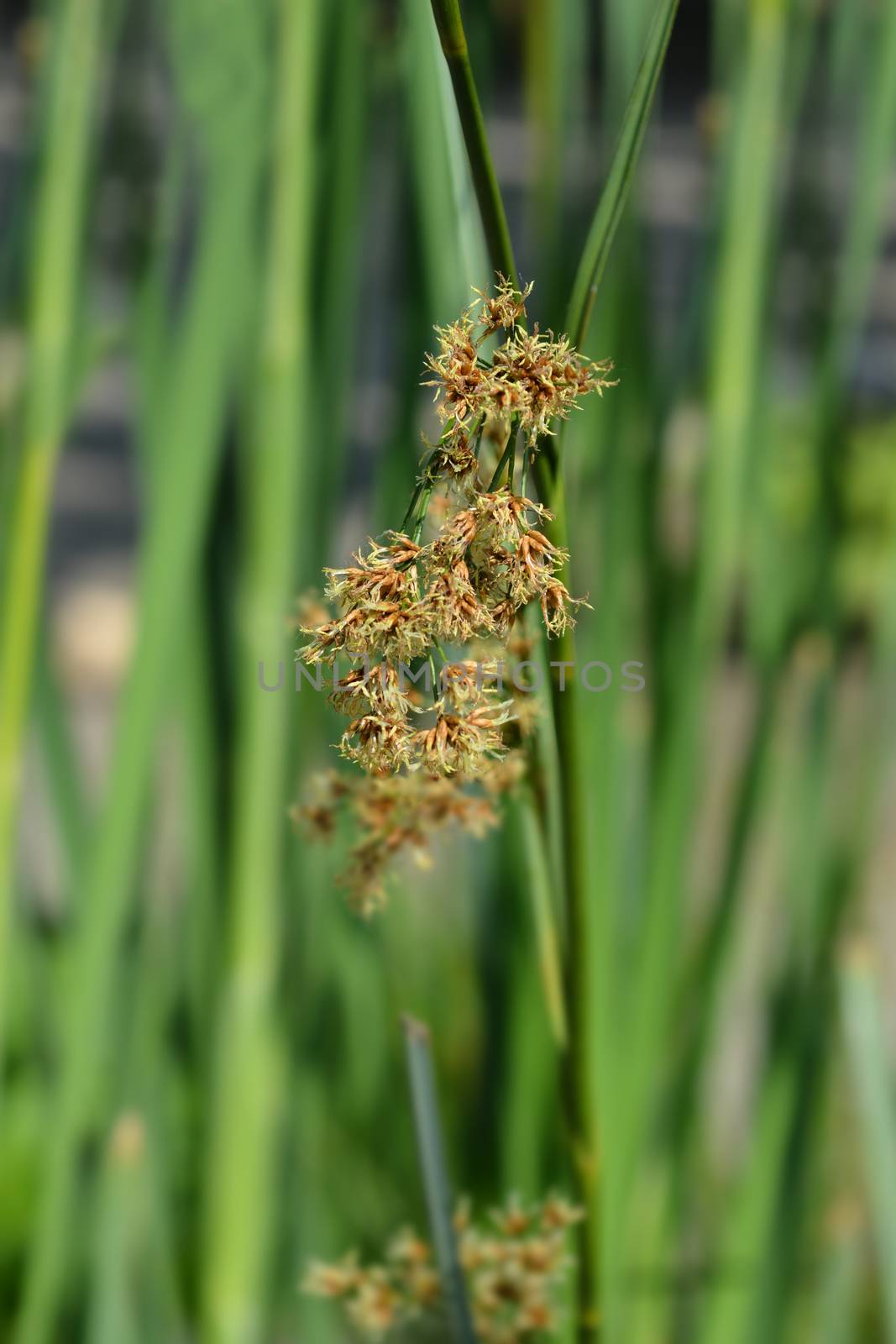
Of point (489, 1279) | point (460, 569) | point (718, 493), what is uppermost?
point (718, 493)

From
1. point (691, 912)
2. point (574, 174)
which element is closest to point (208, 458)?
point (574, 174)

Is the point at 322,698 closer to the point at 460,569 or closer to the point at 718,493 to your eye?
the point at 718,493

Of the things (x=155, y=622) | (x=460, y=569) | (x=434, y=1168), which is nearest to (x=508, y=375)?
(x=460, y=569)

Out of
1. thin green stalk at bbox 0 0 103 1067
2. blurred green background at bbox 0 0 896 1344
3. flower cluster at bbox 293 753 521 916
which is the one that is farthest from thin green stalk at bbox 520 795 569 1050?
thin green stalk at bbox 0 0 103 1067

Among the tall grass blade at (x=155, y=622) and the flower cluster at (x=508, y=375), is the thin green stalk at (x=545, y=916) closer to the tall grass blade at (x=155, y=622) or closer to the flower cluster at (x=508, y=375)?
the flower cluster at (x=508, y=375)

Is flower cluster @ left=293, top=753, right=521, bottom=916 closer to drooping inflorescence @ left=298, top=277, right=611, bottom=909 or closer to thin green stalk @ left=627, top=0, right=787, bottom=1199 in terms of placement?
drooping inflorescence @ left=298, top=277, right=611, bottom=909
